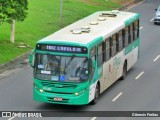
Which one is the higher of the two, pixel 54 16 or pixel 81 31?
pixel 81 31

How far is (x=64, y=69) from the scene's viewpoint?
26375 millimetres

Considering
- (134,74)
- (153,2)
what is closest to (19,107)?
(134,74)

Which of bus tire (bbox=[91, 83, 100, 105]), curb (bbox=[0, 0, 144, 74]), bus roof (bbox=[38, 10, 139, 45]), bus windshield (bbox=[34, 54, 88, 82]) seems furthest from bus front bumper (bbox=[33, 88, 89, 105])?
curb (bbox=[0, 0, 144, 74])

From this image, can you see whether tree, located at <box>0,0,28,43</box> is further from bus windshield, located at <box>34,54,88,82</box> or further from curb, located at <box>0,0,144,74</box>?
bus windshield, located at <box>34,54,88,82</box>

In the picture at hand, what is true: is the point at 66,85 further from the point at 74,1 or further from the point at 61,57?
the point at 74,1

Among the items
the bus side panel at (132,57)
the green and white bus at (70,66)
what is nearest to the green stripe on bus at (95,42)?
the green and white bus at (70,66)

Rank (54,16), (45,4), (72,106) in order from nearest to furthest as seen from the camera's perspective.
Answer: (72,106) < (54,16) < (45,4)

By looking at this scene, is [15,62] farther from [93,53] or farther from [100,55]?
[93,53]

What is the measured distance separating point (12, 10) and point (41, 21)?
10.3 metres

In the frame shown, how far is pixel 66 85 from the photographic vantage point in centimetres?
2630

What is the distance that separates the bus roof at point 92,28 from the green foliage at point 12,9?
538 centimetres

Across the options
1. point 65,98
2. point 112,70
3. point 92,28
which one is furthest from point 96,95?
point 92,28

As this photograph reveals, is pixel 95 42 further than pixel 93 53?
Yes

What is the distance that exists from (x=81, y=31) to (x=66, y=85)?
3.26 meters
